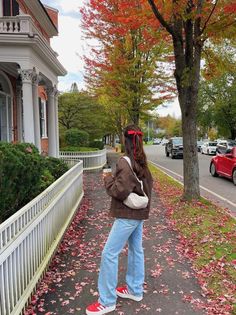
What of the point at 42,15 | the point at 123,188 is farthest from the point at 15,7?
the point at 123,188

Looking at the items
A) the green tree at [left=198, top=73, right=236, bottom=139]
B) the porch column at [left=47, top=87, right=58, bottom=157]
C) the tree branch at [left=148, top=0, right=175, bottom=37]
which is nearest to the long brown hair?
the tree branch at [left=148, top=0, right=175, bottom=37]

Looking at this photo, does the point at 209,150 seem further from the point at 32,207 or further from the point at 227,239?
the point at 32,207

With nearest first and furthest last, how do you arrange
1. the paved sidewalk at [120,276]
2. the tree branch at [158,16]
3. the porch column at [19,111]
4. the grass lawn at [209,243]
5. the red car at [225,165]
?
the paved sidewalk at [120,276] < the grass lawn at [209,243] < the tree branch at [158,16] < the red car at [225,165] < the porch column at [19,111]

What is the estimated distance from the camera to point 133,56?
1959 centimetres

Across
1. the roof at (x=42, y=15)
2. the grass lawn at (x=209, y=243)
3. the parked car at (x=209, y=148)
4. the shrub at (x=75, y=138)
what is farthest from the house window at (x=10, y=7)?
the parked car at (x=209, y=148)

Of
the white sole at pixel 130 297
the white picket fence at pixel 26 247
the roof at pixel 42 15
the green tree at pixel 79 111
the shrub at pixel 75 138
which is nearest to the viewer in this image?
the white picket fence at pixel 26 247

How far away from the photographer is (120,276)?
479 cm

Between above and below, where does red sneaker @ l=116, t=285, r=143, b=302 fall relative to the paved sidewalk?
above

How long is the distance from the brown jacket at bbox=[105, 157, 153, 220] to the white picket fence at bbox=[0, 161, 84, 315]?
0.94 meters

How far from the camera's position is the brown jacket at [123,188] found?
365 cm

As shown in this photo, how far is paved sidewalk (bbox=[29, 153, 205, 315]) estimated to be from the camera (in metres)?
3.95

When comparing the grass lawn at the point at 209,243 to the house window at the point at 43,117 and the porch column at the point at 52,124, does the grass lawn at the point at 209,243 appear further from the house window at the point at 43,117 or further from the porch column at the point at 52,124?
the house window at the point at 43,117

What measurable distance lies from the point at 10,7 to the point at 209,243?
1210 cm

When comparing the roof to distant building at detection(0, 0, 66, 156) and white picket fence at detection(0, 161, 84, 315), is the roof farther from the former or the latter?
white picket fence at detection(0, 161, 84, 315)
